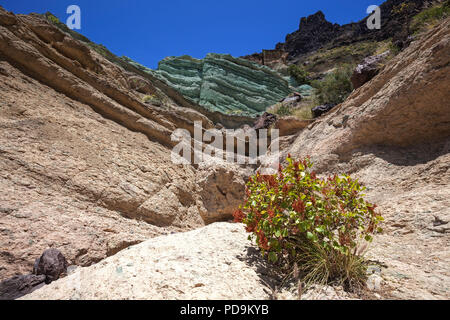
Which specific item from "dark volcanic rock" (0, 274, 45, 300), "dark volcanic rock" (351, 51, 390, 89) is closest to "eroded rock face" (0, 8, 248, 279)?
"dark volcanic rock" (0, 274, 45, 300)

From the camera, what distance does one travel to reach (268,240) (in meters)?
2.43

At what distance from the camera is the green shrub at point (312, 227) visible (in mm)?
2084

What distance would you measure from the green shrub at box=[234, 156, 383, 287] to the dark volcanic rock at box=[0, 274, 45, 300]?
2.58 metres

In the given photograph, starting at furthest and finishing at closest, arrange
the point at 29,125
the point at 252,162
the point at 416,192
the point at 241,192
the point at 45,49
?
the point at 252,162 → the point at 241,192 → the point at 45,49 → the point at 29,125 → the point at 416,192

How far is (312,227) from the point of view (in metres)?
2.23

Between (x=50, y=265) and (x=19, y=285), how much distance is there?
0.34 m

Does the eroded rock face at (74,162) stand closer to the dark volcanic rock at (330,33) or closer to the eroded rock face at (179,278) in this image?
the eroded rock face at (179,278)

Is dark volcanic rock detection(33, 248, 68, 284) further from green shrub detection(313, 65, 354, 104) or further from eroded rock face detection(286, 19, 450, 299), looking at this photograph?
green shrub detection(313, 65, 354, 104)

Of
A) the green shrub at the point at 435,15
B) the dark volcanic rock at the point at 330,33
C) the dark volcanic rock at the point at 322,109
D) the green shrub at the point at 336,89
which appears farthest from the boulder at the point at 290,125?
the dark volcanic rock at the point at 330,33

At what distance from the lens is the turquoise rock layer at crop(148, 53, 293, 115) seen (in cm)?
2166

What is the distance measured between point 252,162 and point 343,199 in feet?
24.1
